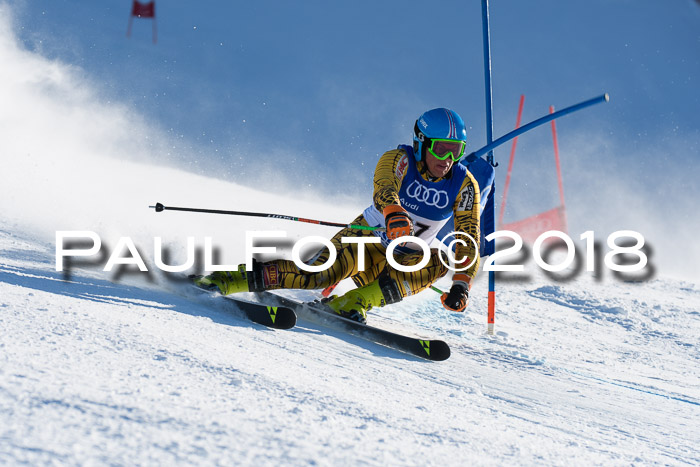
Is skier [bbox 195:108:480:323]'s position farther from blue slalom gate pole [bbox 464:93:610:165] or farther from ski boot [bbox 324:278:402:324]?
blue slalom gate pole [bbox 464:93:610:165]

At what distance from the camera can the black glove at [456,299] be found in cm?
363

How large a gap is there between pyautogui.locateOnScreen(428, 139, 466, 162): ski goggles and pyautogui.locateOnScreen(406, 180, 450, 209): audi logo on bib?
0.82 ft

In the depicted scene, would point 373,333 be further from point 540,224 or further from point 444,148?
point 540,224

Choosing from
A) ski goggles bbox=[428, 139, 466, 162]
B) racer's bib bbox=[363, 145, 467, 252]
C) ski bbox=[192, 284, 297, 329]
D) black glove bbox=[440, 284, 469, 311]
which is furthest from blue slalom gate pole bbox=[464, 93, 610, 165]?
ski bbox=[192, 284, 297, 329]

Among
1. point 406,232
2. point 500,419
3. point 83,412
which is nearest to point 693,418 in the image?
point 500,419

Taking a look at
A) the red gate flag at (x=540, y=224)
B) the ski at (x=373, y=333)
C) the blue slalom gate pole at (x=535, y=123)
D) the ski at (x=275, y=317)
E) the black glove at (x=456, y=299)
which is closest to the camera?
the ski at (x=275, y=317)

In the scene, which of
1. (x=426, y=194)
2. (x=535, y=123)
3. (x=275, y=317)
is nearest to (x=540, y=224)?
(x=535, y=123)

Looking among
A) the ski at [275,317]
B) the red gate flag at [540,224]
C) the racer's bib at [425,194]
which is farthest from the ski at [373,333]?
the red gate flag at [540,224]

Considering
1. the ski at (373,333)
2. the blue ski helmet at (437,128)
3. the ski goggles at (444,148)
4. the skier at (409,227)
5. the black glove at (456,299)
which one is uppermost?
the blue ski helmet at (437,128)

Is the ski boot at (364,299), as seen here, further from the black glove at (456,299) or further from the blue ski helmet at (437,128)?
the blue ski helmet at (437,128)

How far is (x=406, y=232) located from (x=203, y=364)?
178 cm

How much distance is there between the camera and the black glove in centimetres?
363

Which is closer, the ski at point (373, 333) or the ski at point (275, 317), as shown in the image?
the ski at point (275, 317)

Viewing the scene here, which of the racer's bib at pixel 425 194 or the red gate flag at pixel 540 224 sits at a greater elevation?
the red gate flag at pixel 540 224
